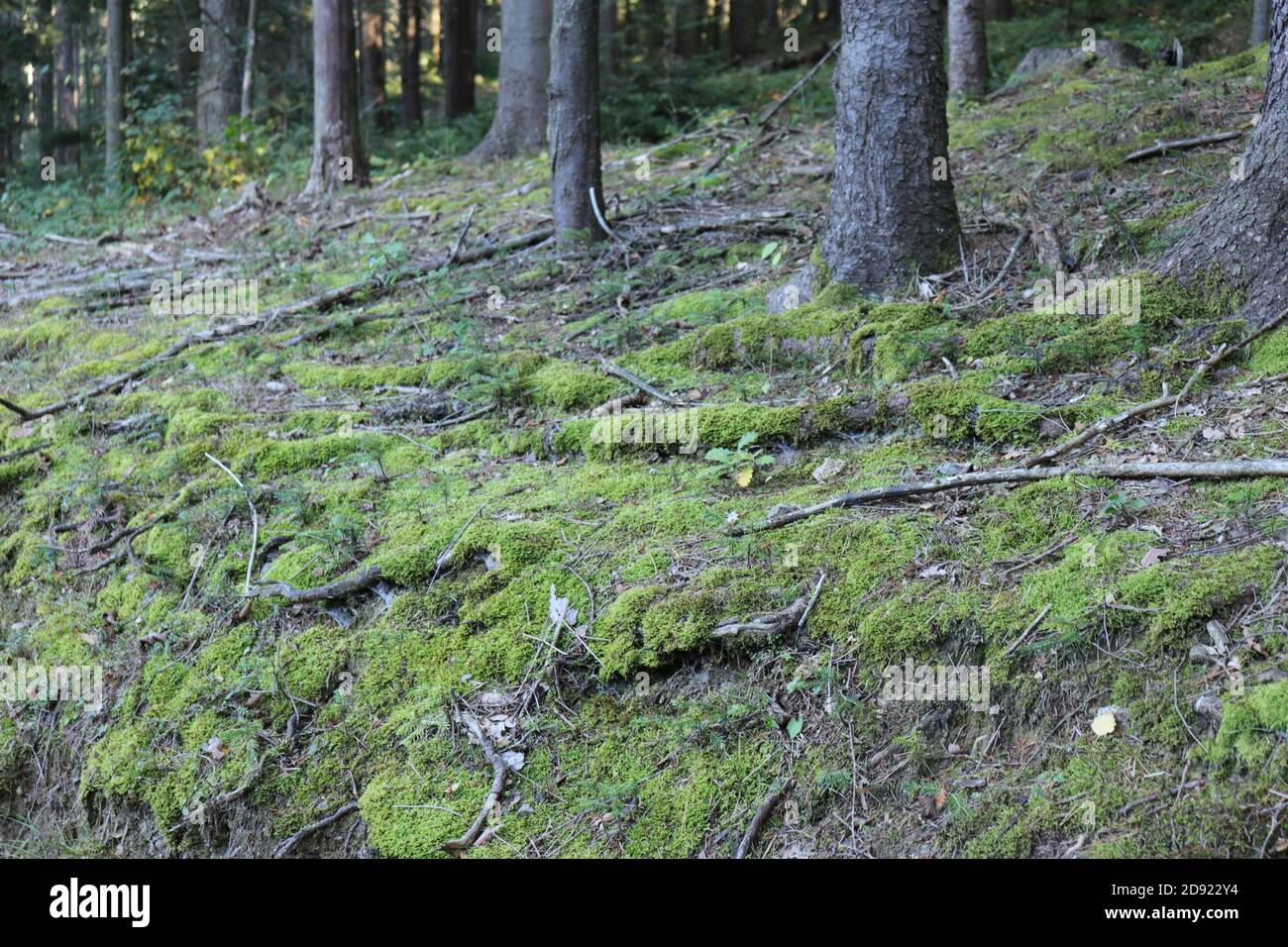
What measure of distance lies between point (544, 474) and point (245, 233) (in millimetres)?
8306

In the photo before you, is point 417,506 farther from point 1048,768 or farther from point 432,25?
point 432,25

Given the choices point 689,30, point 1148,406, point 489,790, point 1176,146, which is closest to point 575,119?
point 1176,146

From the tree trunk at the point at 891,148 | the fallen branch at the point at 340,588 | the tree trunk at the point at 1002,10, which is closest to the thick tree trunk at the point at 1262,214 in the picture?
the tree trunk at the point at 891,148

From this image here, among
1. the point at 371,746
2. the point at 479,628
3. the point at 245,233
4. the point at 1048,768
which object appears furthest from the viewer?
the point at 245,233

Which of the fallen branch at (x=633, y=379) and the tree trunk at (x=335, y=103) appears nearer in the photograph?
the fallen branch at (x=633, y=379)

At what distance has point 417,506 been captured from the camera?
5.52 metres

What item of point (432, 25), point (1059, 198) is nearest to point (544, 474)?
point (1059, 198)

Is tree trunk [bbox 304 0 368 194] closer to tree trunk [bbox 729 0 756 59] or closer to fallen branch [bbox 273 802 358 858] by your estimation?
fallen branch [bbox 273 802 358 858]

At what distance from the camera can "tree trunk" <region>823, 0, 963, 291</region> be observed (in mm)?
6133
